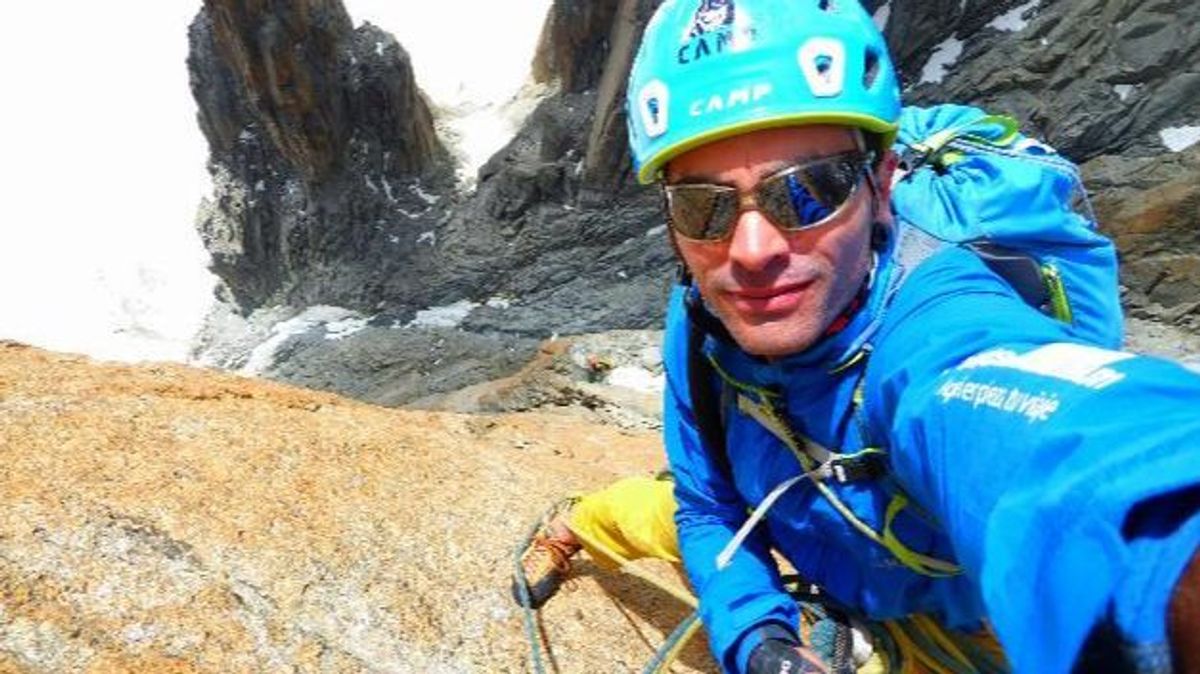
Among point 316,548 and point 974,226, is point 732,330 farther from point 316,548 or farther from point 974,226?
point 316,548

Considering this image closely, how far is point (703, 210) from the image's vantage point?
2.10 m

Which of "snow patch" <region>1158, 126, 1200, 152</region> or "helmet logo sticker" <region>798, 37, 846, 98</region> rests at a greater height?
"helmet logo sticker" <region>798, 37, 846, 98</region>

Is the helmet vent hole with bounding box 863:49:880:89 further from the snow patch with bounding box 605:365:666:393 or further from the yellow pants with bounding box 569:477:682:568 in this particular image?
the snow patch with bounding box 605:365:666:393

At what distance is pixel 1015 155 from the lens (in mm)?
2301

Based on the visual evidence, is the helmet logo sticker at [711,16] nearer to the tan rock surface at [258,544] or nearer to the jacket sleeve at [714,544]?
the jacket sleeve at [714,544]

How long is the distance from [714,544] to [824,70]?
4.97 feet

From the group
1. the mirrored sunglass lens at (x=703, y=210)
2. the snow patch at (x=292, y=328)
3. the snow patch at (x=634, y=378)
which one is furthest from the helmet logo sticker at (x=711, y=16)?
the snow patch at (x=292, y=328)

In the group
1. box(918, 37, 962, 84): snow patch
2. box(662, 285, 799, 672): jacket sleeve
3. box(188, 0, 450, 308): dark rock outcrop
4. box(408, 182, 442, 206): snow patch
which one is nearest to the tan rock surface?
box(662, 285, 799, 672): jacket sleeve

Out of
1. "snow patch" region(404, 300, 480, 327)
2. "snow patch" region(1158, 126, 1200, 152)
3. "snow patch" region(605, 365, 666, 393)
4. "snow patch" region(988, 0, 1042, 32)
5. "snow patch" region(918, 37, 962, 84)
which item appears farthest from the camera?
"snow patch" region(404, 300, 480, 327)

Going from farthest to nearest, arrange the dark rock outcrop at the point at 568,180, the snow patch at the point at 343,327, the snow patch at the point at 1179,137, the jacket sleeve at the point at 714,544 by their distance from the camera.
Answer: the snow patch at the point at 343,327 → the dark rock outcrop at the point at 568,180 → the snow patch at the point at 1179,137 → the jacket sleeve at the point at 714,544

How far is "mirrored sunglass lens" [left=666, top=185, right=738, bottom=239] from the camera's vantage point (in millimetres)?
2066

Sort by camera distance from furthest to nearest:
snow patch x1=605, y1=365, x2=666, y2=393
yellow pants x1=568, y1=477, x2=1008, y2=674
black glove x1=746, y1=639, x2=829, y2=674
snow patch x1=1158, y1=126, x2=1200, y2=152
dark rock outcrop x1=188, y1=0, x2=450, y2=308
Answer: dark rock outcrop x1=188, y1=0, x2=450, y2=308 < snow patch x1=1158, y1=126, x2=1200, y2=152 < snow patch x1=605, y1=365, x2=666, y2=393 < yellow pants x1=568, y1=477, x2=1008, y2=674 < black glove x1=746, y1=639, x2=829, y2=674

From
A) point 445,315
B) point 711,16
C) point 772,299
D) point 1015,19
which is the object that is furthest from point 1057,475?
point 445,315

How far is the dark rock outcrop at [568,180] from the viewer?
1733 cm
